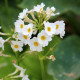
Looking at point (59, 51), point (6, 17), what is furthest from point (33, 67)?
point (6, 17)

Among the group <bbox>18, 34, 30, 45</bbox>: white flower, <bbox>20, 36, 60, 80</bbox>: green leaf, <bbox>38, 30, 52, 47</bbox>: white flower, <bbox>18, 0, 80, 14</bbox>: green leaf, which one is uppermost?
<bbox>18, 0, 80, 14</bbox>: green leaf

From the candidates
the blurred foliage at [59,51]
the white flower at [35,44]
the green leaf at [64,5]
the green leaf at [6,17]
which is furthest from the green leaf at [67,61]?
the white flower at [35,44]

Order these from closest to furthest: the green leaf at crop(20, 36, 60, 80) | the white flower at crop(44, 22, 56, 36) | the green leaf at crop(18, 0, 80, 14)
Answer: the white flower at crop(44, 22, 56, 36), the green leaf at crop(20, 36, 60, 80), the green leaf at crop(18, 0, 80, 14)

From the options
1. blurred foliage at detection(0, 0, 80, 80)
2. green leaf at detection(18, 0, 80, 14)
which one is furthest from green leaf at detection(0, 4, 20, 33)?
green leaf at detection(18, 0, 80, 14)

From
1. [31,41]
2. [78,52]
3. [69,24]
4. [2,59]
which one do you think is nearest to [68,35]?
[69,24]

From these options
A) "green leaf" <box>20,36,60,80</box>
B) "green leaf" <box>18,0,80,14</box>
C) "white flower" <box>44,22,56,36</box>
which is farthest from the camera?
"green leaf" <box>18,0,80,14</box>

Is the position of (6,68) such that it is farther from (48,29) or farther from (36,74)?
(48,29)

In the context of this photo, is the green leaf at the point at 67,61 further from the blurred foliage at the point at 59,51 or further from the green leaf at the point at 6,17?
the green leaf at the point at 6,17

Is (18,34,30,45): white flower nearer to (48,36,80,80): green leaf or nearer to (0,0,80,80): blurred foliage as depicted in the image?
(0,0,80,80): blurred foliage
